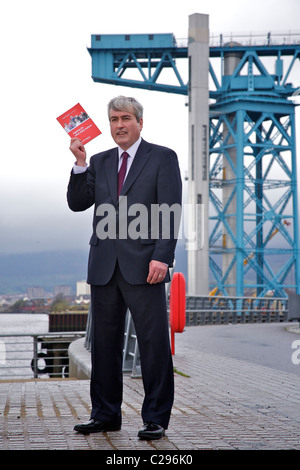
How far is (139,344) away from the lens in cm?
496

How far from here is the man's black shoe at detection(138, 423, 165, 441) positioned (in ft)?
15.5

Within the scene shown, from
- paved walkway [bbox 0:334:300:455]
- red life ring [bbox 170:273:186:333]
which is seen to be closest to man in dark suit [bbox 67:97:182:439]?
paved walkway [bbox 0:334:300:455]

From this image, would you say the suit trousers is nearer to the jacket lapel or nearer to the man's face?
the jacket lapel

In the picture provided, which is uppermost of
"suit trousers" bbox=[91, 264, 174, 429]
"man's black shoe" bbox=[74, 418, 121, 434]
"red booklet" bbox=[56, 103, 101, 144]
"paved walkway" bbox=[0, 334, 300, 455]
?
"red booklet" bbox=[56, 103, 101, 144]

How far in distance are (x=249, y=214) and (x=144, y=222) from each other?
40411mm

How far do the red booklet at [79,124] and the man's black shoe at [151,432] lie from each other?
1932 millimetres

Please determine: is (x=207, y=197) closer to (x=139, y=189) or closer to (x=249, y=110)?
(x=249, y=110)

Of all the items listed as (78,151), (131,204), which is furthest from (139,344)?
(78,151)

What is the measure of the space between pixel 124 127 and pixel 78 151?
0.36 m

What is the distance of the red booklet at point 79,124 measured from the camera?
189 inches

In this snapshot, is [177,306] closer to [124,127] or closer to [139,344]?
[139,344]

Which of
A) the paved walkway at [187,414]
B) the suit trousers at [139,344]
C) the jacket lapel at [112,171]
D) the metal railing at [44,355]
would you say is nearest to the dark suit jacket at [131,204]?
the jacket lapel at [112,171]

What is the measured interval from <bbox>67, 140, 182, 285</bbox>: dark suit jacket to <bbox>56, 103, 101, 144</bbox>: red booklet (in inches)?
10.7
